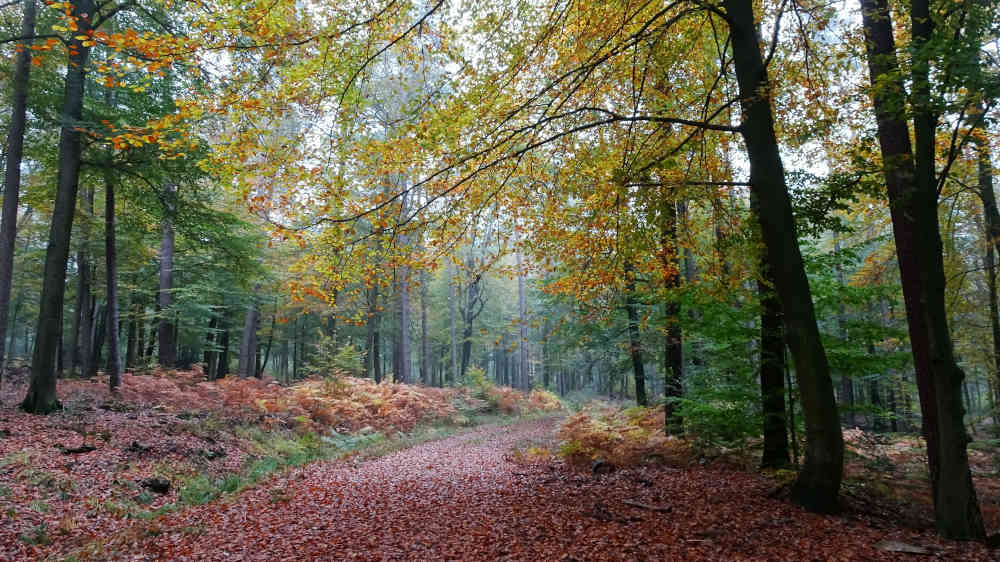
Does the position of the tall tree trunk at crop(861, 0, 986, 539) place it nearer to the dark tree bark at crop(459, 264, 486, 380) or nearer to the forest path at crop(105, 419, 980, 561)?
the forest path at crop(105, 419, 980, 561)

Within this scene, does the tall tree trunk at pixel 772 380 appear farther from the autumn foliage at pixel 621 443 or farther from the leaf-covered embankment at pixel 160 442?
the leaf-covered embankment at pixel 160 442

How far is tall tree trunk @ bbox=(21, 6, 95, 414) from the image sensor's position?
9.84m

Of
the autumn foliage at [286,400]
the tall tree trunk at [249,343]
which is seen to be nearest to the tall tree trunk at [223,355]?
the tall tree trunk at [249,343]

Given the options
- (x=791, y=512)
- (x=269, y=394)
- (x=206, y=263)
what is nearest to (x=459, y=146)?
(x=791, y=512)

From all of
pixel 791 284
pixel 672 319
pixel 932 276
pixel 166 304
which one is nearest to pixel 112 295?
pixel 166 304

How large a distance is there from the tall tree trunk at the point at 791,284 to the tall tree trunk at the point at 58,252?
39.6 ft

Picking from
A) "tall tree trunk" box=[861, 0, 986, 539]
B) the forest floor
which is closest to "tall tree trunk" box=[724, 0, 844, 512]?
the forest floor

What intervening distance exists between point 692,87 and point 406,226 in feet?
19.2

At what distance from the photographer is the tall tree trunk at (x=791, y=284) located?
5.78 m

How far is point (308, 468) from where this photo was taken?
9.80 m

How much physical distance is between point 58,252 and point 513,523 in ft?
35.4

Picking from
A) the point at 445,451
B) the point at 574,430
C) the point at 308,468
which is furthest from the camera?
the point at 445,451

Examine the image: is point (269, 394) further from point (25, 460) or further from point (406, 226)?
point (406, 226)

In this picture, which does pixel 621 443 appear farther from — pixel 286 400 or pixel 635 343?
pixel 286 400
